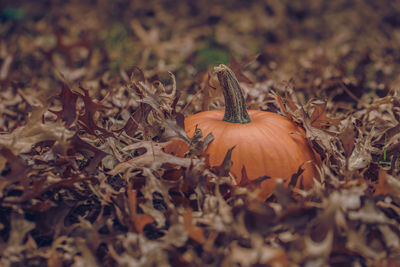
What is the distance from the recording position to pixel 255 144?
159 cm

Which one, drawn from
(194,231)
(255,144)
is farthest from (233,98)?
(194,231)

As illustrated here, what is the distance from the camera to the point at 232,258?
3.52ft

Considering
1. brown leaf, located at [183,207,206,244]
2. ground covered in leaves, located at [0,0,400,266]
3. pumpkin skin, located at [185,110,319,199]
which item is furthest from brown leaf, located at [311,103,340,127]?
brown leaf, located at [183,207,206,244]

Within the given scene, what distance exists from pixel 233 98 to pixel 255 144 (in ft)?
0.88

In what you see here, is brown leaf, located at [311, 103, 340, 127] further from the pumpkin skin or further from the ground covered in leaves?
the pumpkin skin

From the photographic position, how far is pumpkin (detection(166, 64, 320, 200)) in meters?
1.57

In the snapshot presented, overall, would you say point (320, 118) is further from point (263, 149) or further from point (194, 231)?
point (194, 231)

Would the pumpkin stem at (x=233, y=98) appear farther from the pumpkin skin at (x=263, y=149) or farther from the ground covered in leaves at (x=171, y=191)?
the ground covered in leaves at (x=171, y=191)

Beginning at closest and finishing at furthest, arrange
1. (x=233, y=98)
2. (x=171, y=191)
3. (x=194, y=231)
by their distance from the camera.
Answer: (x=194, y=231) → (x=171, y=191) → (x=233, y=98)

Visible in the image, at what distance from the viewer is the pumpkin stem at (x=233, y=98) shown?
1735 mm

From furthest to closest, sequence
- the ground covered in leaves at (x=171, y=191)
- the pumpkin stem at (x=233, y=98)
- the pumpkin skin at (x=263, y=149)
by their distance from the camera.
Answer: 1. the pumpkin stem at (x=233, y=98)
2. the pumpkin skin at (x=263, y=149)
3. the ground covered in leaves at (x=171, y=191)

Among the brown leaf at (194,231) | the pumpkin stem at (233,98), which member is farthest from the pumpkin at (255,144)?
the brown leaf at (194,231)

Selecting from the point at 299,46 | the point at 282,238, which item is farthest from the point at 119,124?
the point at 299,46

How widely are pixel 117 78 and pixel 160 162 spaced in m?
1.66
